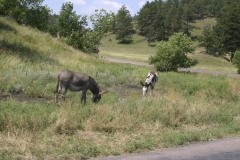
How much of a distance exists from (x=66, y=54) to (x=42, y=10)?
1423 cm

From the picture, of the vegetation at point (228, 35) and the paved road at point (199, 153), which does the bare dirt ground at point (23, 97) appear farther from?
the vegetation at point (228, 35)

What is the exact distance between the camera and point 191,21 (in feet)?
441

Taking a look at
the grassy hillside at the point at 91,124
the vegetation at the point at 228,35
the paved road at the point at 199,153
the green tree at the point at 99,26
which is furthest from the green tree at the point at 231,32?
the paved road at the point at 199,153

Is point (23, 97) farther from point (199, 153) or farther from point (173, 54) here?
point (173, 54)

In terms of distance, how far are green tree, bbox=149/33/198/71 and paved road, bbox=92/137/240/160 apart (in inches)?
1172

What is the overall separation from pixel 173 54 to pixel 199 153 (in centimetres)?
3090

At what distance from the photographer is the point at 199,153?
8.94 metres

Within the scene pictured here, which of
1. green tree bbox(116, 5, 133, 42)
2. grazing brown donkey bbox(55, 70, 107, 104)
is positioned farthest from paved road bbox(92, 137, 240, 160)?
green tree bbox(116, 5, 133, 42)

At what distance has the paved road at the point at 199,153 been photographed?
8.36m

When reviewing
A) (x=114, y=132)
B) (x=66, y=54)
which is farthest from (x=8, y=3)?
(x=114, y=132)

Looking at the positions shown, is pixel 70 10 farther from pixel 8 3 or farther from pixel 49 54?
pixel 49 54

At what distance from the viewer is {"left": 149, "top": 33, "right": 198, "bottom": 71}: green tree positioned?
1566 inches

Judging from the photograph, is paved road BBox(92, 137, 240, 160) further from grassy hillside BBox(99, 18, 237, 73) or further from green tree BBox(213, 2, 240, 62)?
green tree BBox(213, 2, 240, 62)

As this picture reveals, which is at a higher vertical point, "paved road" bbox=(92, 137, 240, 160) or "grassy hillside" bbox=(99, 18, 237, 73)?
"grassy hillside" bbox=(99, 18, 237, 73)
